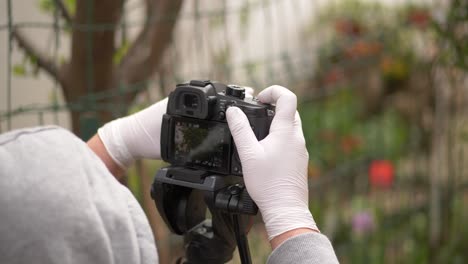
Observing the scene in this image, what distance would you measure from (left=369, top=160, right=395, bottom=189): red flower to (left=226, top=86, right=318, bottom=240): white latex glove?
1.93m

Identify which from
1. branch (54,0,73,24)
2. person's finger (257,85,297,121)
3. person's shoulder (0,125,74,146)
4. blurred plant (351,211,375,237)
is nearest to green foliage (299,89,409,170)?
blurred plant (351,211,375,237)

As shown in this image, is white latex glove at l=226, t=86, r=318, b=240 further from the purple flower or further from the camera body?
the purple flower

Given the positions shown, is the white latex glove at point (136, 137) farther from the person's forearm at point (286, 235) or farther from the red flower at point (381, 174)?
the red flower at point (381, 174)

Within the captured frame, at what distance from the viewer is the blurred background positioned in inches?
74.8

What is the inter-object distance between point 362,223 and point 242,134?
75.5 inches

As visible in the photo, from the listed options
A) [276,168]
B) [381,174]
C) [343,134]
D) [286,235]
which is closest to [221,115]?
[276,168]

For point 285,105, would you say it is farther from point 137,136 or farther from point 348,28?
point 348,28

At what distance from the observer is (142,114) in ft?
5.02

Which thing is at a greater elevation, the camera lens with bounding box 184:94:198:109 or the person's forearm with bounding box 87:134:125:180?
the camera lens with bounding box 184:94:198:109

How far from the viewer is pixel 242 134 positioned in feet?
4.13

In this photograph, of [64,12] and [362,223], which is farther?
[362,223]

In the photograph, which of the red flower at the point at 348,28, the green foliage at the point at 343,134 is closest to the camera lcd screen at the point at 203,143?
the green foliage at the point at 343,134

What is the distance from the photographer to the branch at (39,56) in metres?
1.81

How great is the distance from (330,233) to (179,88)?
206cm
